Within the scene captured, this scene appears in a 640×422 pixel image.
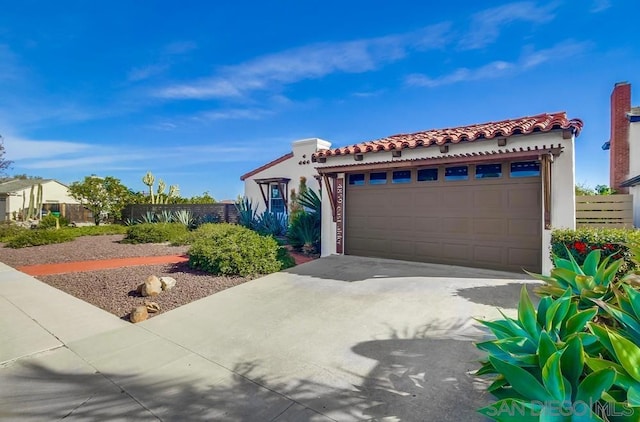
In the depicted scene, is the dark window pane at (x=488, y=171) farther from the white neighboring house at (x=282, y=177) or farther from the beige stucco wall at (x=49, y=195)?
the beige stucco wall at (x=49, y=195)

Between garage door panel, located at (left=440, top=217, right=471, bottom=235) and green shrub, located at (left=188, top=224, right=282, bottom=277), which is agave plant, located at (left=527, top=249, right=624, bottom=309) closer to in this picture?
garage door panel, located at (left=440, top=217, right=471, bottom=235)

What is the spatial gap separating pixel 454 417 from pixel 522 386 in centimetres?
120

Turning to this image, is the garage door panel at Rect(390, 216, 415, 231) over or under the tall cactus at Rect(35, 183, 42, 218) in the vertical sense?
under

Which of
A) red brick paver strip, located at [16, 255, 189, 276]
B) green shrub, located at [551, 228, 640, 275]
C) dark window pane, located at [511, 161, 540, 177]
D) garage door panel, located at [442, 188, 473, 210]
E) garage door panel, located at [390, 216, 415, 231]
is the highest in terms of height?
dark window pane, located at [511, 161, 540, 177]

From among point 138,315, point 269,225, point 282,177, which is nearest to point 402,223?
point 269,225

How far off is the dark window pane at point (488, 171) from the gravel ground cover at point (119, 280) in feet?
19.8

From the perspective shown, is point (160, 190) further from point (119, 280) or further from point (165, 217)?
point (119, 280)

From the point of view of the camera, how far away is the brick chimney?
47.2 feet

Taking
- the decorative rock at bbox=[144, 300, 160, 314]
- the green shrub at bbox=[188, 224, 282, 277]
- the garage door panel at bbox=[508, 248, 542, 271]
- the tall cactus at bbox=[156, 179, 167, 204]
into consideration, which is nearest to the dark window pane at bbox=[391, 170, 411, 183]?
the garage door panel at bbox=[508, 248, 542, 271]

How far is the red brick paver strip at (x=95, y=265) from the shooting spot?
8023 mm

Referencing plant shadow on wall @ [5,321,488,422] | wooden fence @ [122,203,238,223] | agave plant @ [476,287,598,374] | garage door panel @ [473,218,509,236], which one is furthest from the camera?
wooden fence @ [122,203,238,223]

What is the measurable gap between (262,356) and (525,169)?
6.75 meters

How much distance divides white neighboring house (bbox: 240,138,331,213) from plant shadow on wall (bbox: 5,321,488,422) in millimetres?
10332

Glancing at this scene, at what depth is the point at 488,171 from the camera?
711cm
